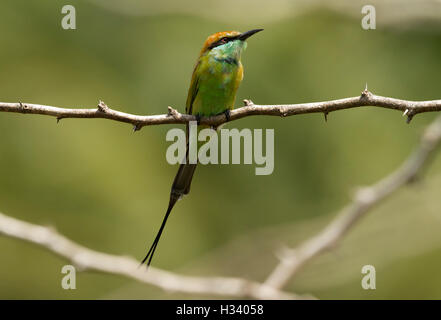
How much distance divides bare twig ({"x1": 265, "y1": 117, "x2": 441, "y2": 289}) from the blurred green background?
1547 millimetres

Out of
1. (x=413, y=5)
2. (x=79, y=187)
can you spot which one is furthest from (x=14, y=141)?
(x=413, y=5)

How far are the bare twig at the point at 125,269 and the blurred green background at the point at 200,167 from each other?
76.4 inches

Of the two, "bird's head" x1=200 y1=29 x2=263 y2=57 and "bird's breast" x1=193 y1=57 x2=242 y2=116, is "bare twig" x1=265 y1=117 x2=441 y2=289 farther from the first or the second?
"bird's head" x1=200 y1=29 x2=263 y2=57

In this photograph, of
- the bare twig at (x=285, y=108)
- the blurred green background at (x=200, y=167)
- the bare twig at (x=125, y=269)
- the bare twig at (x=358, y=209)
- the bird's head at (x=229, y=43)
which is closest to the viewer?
the bare twig at (x=285, y=108)

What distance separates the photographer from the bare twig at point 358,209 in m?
3.49

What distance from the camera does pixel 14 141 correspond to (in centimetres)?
625

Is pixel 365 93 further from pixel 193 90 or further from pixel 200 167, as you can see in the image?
pixel 200 167

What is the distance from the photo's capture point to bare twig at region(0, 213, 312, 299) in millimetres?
3219

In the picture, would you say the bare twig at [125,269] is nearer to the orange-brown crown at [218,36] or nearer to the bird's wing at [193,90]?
the bird's wing at [193,90]

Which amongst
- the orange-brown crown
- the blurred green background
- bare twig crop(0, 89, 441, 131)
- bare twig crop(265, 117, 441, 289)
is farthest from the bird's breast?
the blurred green background

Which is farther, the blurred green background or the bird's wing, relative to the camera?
the blurred green background

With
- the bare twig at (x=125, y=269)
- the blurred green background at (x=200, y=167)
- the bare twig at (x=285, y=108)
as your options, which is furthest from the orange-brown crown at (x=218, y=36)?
the blurred green background at (x=200, y=167)

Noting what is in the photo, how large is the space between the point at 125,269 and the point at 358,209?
1332 millimetres

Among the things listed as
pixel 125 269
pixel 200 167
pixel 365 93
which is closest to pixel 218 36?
pixel 365 93
